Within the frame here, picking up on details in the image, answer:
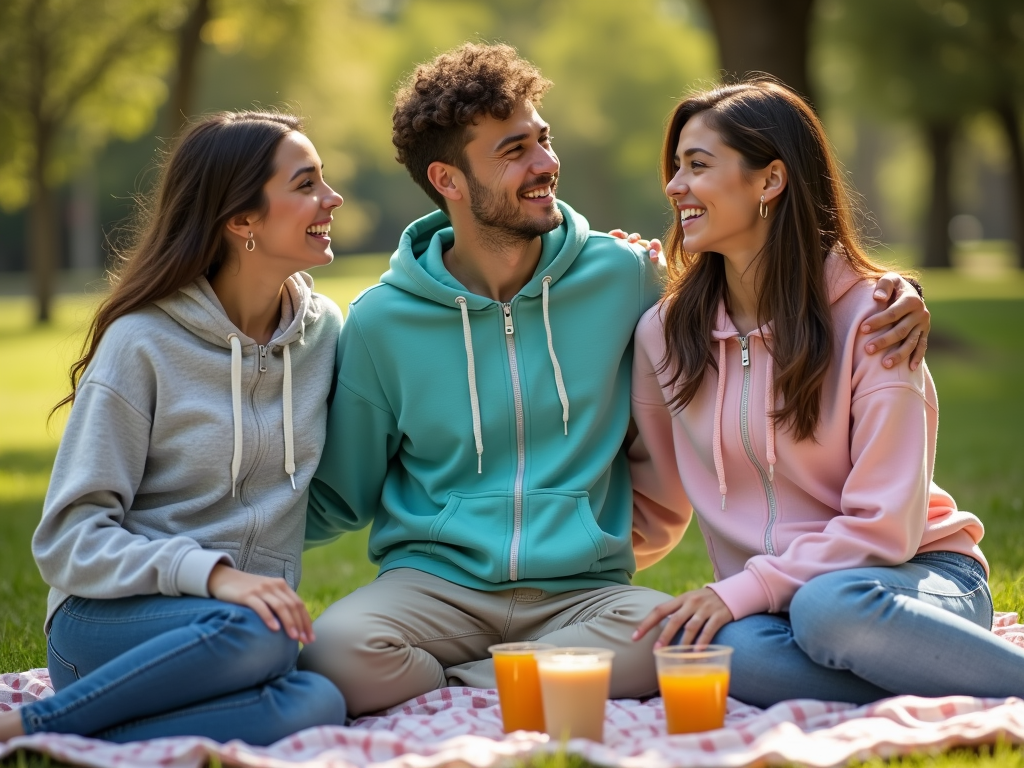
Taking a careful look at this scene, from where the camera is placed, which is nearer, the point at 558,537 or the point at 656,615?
the point at 656,615

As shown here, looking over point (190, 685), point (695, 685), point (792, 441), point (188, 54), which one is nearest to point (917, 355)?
point (792, 441)

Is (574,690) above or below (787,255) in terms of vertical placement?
below

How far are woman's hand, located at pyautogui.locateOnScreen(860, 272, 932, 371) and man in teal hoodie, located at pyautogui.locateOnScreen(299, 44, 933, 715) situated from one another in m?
0.87

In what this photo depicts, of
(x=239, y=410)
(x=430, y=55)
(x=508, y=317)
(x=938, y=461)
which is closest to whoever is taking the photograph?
(x=239, y=410)

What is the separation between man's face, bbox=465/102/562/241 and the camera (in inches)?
164

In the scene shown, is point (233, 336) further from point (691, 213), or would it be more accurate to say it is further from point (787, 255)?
point (787, 255)

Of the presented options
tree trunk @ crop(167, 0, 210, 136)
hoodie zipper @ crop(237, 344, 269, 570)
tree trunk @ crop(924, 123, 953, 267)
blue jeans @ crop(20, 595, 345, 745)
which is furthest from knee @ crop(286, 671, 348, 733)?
tree trunk @ crop(924, 123, 953, 267)

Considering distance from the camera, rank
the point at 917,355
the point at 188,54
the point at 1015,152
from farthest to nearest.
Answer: the point at 1015,152
the point at 188,54
the point at 917,355

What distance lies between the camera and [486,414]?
398cm

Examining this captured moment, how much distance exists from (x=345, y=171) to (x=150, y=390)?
2915 cm

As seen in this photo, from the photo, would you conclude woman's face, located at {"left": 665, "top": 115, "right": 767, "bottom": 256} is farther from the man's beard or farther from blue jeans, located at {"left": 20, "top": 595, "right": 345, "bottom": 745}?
blue jeans, located at {"left": 20, "top": 595, "right": 345, "bottom": 745}

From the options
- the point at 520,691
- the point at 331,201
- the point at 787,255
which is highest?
the point at 331,201

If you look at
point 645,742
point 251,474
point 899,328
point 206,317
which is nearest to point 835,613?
point 645,742

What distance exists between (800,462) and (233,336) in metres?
1.75
